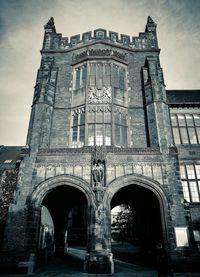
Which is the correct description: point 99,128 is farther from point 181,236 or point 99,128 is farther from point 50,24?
point 50,24

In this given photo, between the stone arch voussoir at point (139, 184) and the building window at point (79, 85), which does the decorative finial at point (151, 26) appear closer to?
the building window at point (79, 85)

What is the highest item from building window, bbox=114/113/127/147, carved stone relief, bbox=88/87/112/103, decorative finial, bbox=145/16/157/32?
decorative finial, bbox=145/16/157/32

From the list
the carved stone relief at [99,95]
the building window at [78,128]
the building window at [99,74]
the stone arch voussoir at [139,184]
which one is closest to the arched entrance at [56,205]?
the stone arch voussoir at [139,184]

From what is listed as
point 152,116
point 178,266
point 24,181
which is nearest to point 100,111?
point 152,116

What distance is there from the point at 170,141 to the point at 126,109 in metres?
4.57

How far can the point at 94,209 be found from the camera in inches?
485

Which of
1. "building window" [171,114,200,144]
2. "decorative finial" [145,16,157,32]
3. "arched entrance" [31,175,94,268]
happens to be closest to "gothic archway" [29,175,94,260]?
"arched entrance" [31,175,94,268]

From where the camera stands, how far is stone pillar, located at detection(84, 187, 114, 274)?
11.1 metres

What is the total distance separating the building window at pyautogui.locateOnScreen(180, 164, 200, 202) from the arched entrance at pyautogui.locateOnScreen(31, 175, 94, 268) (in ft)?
23.5

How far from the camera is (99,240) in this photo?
38.2 feet

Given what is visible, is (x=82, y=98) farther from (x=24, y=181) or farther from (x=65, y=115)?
(x=24, y=181)

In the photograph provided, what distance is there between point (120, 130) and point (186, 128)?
5.65 m

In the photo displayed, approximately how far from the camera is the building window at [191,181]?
15.4 m

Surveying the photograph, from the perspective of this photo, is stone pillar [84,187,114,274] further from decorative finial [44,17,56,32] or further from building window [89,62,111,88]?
decorative finial [44,17,56,32]
